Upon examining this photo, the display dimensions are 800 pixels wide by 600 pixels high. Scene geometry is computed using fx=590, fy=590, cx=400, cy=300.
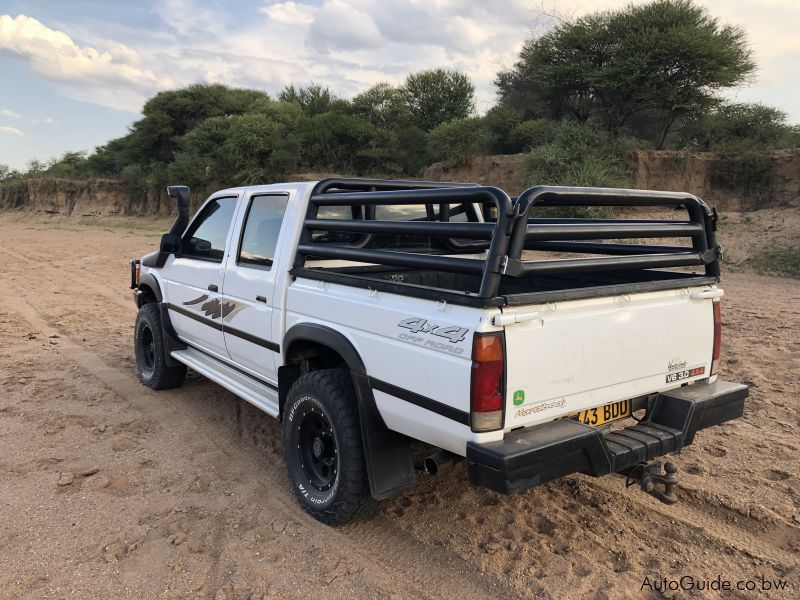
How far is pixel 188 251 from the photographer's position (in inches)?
202

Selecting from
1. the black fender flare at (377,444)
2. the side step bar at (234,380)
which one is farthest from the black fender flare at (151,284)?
the black fender flare at (377,444)

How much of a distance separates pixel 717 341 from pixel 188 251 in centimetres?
411

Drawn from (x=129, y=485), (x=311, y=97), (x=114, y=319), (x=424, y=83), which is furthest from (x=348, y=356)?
(x=311, y=97)

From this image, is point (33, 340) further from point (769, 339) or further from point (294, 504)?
point (769, 339)

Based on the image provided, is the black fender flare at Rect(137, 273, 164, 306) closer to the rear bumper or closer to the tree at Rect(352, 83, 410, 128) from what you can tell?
the rear bumper

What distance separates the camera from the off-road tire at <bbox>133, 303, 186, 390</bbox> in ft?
18.0

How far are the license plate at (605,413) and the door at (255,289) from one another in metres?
1.88

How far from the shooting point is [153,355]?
573 cm

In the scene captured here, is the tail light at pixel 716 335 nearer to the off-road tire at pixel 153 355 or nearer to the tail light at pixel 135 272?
the off-road tire at pixel 153 355

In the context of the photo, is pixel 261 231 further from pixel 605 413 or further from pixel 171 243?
pixel 605 413

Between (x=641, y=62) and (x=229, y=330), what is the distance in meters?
17.7

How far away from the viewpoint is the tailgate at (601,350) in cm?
256

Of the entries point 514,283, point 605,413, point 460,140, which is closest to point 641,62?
point 460,140

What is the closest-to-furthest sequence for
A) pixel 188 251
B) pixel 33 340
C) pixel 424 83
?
pixel 188 251 < pixel 33 340 < pixel 424 83
